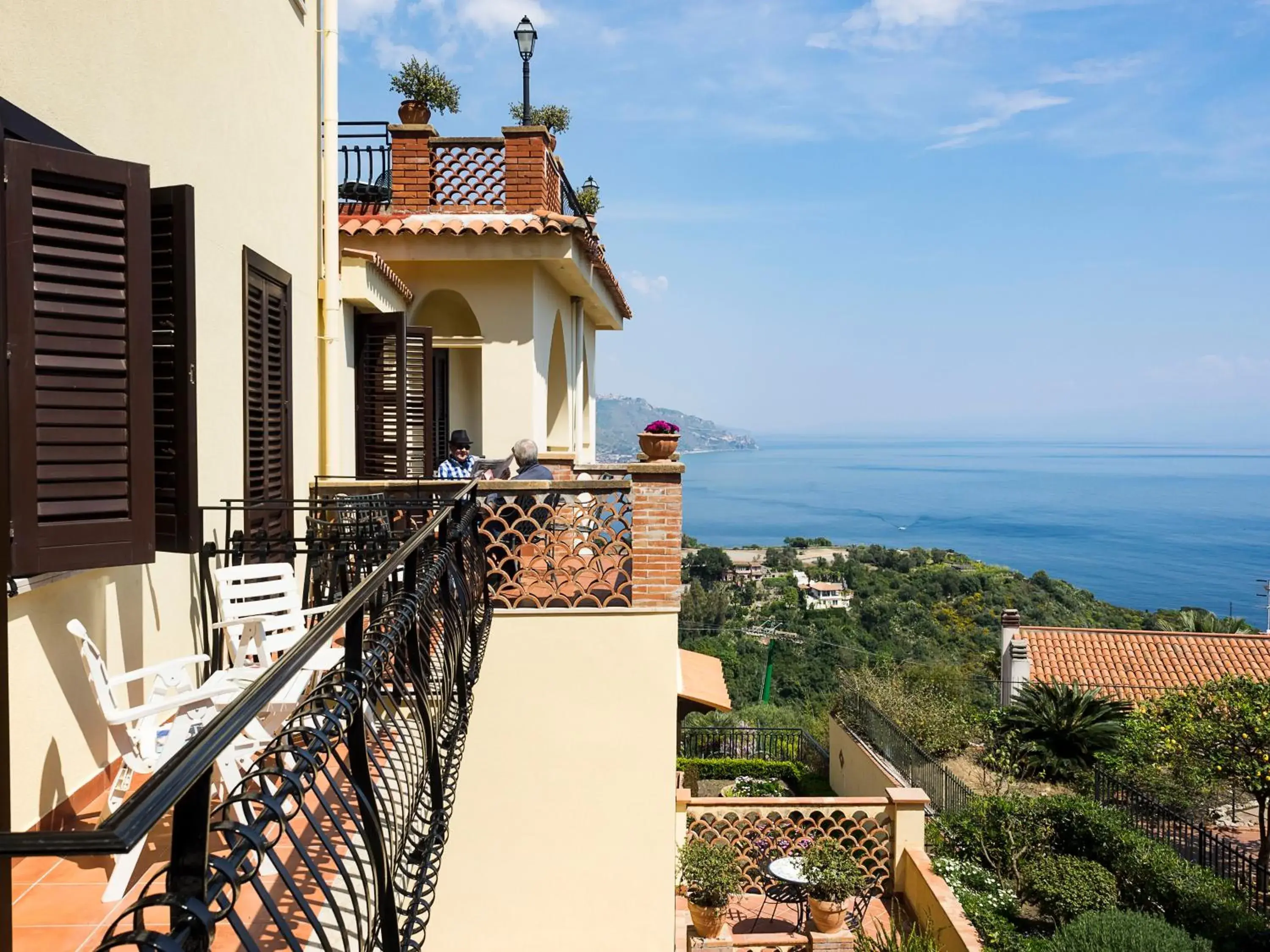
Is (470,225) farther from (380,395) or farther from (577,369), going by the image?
(577,369)

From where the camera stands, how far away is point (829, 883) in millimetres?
11898

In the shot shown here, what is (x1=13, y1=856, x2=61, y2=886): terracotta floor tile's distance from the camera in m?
3.71

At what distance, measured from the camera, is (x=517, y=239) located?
12016 millimetres

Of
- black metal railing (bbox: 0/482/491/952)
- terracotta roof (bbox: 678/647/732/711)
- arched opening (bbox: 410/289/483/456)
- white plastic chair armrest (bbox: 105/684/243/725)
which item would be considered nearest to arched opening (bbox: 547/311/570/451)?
arched opening (bbox: 410/289/483/456)

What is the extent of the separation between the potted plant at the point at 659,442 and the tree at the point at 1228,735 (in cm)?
1094

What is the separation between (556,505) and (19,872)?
467 centimetres

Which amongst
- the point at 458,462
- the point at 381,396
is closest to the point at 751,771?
the point at 381,396

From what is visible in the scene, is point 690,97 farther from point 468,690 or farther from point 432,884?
point 432,884

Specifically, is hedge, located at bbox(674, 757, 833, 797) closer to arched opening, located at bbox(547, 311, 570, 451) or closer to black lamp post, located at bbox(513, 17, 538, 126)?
arched opening, located at bbox(547, 311, 570, 451)

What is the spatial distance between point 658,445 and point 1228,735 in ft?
37.1

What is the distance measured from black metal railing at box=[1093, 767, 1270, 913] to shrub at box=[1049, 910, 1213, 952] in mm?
3205

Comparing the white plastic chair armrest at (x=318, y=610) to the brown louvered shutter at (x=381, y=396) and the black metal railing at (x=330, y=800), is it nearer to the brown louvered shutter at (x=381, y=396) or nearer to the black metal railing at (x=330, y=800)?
the black metal railing at (x=330, y=800)

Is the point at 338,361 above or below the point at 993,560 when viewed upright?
above

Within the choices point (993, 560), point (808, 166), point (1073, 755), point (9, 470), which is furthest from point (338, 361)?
point (993, 560)
